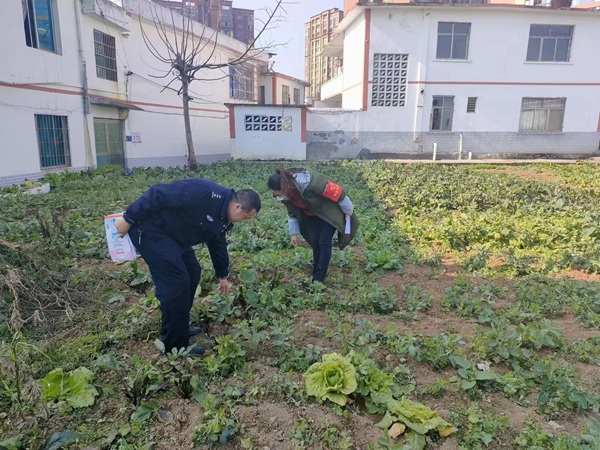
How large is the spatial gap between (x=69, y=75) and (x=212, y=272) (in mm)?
10614

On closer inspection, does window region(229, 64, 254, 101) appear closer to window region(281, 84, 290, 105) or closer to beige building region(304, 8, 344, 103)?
window region(281, 84, 290, 105)

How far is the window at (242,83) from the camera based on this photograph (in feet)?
75.9

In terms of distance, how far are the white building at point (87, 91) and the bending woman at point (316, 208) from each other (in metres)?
8.86

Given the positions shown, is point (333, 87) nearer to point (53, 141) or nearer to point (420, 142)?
point (420, 142)

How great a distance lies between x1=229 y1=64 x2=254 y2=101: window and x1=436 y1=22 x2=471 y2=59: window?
973 cm

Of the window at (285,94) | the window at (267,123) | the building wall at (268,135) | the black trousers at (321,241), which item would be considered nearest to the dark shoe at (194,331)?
the black trousers at (321,241)

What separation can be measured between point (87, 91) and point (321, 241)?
1150 cm

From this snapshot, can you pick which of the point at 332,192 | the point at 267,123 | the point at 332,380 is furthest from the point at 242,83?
the point at 332,380

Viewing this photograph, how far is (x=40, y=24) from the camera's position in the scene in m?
11.2

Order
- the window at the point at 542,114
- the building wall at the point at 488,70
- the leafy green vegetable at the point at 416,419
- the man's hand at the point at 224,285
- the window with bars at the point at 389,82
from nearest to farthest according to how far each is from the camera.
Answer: the leafy green vegetable at the point at 416,419 → the man's hand at the point at 224,285 → the building wall at the point at 488,70 → the window with bars at the point at 389,82 → the window at the point at 542,114

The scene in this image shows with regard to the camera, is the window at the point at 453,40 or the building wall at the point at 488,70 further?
the window at the point at 453,40

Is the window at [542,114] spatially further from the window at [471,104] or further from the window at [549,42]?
the window at [471,104]

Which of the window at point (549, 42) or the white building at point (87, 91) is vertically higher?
the window at point (549, 42)

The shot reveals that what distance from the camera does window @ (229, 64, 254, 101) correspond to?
23125 millimetres
